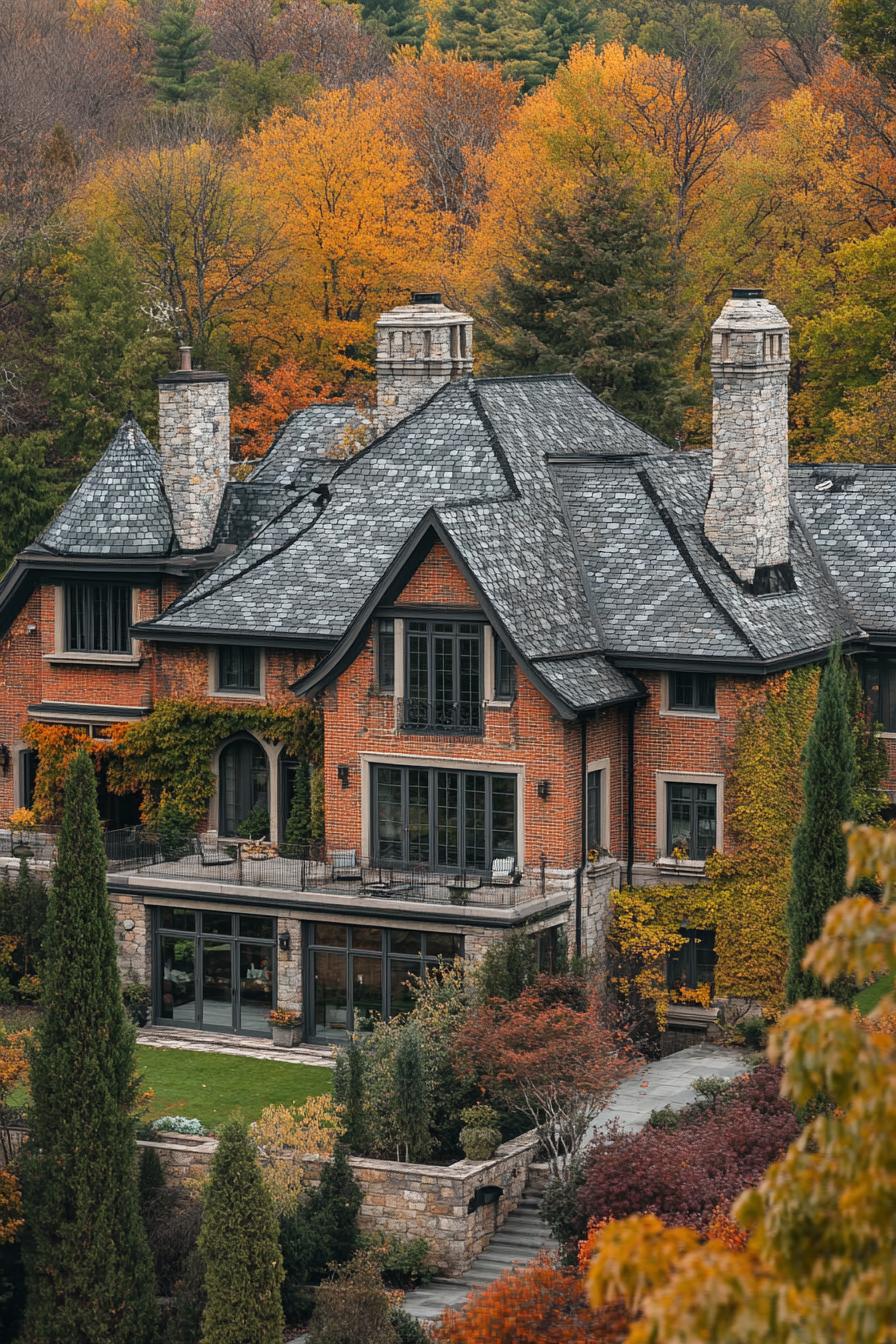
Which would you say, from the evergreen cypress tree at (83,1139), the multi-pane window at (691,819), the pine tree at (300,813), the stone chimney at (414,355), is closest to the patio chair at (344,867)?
the pine tree at (300,813)

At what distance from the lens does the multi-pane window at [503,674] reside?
45.3 metres

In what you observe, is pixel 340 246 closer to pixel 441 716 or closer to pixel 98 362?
pixel 98 362

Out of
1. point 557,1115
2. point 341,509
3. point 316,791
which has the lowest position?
point 557,1115

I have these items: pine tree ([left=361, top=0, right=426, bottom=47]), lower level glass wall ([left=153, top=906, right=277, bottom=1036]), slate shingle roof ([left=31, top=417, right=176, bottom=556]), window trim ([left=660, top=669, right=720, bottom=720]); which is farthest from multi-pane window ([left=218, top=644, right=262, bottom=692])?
pine tree ([left=361, top=0, right=426, bottom=47])

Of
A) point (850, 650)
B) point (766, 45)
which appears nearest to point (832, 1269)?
point (850, 650)

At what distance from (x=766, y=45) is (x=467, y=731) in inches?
2969

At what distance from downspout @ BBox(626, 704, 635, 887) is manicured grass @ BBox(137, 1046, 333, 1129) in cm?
620

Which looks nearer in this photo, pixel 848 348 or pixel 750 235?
pixel 848 348

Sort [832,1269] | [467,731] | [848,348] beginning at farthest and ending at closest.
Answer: [848,348], [467,731], [832,1269]

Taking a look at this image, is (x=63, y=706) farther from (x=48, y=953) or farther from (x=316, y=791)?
(x=48, y=953)

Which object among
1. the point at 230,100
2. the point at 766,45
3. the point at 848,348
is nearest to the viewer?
the point at 848,348

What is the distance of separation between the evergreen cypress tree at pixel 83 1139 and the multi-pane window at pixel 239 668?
32.8ft

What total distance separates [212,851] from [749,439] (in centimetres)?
1142

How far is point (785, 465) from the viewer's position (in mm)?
47469
